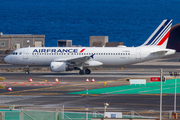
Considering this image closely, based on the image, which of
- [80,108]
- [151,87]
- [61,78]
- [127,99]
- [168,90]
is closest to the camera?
[80,108]

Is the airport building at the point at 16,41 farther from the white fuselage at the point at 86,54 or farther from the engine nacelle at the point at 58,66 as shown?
the engine nacelle at the point at 58,66

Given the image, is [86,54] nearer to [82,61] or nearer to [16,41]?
[82,61]

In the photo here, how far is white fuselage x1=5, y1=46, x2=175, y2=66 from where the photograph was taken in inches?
1930

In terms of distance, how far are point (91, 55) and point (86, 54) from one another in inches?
39.1

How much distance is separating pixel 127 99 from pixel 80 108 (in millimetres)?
5782

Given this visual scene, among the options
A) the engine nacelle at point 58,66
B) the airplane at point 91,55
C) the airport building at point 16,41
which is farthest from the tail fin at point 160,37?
the airport building at point 16,41

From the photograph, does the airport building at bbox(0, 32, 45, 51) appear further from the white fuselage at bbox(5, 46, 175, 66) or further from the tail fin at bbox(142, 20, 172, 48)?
the tail fin at bbox(142, 20, 172, 48)

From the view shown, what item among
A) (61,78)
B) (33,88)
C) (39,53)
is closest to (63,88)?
(33,88)

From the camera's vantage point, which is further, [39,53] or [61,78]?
[39,53]

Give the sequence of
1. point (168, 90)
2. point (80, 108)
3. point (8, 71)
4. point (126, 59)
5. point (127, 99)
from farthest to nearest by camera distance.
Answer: point (8, 71) → point (126, 59) → point (168, 90) → point (127, 99) → point (80, 108)

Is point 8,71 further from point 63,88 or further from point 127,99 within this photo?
point 127,99

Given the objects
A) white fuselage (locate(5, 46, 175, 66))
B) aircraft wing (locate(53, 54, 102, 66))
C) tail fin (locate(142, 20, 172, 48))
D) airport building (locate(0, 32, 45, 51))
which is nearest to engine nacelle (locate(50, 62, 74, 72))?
aircraft wing (locate(53, 54, 102, 66))

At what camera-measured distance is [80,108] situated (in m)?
26.4

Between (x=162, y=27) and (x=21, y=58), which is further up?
(x=162, y=27)
